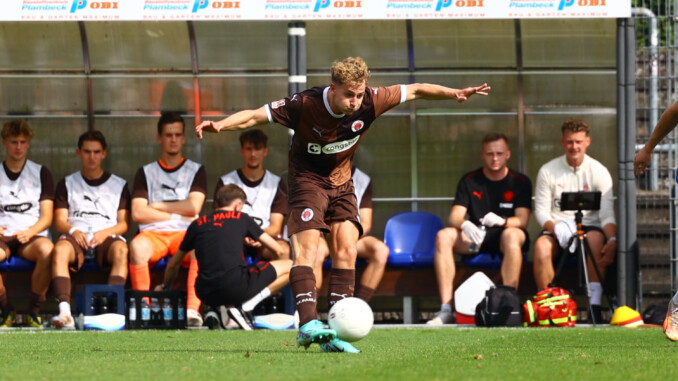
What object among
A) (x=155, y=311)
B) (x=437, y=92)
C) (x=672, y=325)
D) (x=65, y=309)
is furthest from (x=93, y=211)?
(x=672, y=325)

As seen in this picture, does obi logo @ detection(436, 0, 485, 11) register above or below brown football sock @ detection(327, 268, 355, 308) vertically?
above

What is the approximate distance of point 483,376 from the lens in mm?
5477

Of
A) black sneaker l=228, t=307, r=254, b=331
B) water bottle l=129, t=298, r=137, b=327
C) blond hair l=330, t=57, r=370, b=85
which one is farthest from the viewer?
water bottle l=129, t=298, r=137, b=327

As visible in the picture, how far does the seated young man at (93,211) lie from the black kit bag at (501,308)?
11.0 feet

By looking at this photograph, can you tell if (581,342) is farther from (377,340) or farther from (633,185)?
(633,185)

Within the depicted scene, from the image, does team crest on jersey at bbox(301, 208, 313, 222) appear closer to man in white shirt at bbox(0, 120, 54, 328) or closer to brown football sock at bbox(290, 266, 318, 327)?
brown football sock at bbox(290, 266, 318, 327)

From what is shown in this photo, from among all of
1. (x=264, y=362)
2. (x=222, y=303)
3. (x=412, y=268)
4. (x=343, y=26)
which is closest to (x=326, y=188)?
(x=264, y=362)

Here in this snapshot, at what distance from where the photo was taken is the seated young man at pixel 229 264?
10234 millimetres

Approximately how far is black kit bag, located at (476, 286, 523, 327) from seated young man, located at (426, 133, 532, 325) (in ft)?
1.50

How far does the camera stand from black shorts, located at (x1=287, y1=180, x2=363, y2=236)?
729 cm

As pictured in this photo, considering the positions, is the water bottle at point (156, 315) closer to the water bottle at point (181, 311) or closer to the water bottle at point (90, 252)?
the water bottle at point (181, 311)

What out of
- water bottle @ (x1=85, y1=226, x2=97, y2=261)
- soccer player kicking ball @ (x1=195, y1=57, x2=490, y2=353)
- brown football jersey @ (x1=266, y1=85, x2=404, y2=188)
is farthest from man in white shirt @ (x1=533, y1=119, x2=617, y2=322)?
water bottle @ (x1=85, y1=226, x2=97, y2=261)

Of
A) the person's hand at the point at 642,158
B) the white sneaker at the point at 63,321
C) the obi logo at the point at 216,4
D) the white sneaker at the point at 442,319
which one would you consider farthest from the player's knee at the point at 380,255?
the person's hand at the point at 642,158

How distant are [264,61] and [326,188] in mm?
5512
